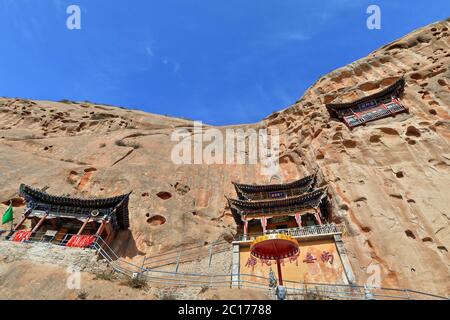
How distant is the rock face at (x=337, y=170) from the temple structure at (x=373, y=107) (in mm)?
800

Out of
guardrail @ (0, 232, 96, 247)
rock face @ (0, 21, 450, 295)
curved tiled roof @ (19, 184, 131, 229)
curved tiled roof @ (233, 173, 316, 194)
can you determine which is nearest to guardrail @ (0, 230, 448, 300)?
guardrail @ (0, 232, 96, 247)

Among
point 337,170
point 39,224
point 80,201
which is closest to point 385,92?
point 337,170

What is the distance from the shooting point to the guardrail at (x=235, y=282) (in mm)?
11617

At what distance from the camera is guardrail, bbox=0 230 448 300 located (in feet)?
38.1

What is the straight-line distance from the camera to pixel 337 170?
21.6m

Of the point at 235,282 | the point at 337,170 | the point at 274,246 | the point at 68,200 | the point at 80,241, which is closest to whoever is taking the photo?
the point at 274,246

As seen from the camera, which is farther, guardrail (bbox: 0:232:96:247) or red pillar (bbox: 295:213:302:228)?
red pillar (bbox: 295:213:302:228)

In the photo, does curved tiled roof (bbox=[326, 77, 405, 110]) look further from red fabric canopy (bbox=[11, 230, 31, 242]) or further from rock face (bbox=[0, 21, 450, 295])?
red fabric canopy (bbox=[11, 230, 31, 242])

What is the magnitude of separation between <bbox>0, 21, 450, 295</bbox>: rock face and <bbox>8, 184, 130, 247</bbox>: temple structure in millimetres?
1456

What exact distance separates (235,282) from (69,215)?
10.9 metres

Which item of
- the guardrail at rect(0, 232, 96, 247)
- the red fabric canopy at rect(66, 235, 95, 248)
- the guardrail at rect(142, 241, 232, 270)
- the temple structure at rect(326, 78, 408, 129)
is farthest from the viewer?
the temple structure at rect(326, 78, 408, 129)

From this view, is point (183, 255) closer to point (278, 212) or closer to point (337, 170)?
point (278, 212)

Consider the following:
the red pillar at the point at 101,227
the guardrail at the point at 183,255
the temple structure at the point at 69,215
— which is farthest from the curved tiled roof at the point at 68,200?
the guardrail at the point at 183,255
